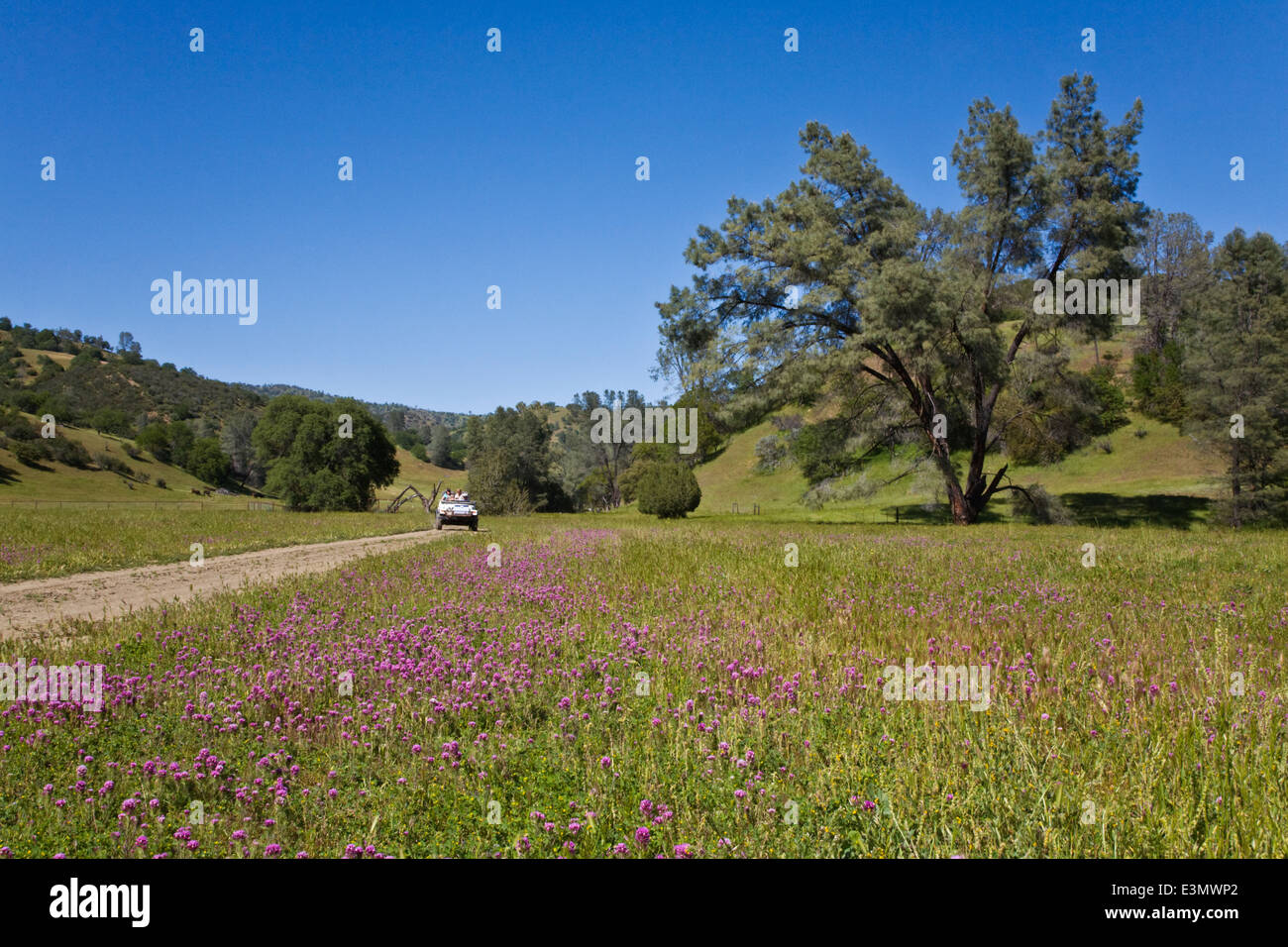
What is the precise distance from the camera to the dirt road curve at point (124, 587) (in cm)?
862

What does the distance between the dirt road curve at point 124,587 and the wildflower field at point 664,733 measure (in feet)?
6.22

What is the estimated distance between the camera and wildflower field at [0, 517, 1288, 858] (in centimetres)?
278

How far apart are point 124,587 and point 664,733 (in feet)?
37.3

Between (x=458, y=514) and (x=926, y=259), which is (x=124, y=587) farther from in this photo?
(x=926, y=259)

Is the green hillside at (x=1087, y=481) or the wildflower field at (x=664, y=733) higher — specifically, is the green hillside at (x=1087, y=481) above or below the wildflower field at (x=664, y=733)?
above

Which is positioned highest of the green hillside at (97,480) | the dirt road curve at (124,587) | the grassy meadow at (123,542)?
the green hillside at (97,480)

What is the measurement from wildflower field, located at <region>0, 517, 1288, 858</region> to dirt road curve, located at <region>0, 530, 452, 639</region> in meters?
1.90

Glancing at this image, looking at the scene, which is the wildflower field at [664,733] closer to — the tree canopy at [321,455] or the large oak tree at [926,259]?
the large oak tree at [926,259]

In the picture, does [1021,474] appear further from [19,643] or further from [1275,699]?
[19,643]

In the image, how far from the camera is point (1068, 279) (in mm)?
27953

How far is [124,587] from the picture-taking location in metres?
11.1

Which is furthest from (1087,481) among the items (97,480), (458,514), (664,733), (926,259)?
(97,480)

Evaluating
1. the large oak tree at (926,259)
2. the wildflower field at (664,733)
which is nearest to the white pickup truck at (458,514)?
the large oak tree at (926,259)

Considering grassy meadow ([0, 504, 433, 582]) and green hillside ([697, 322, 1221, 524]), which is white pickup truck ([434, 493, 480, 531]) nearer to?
grassy meadow ([0, 504, 433, 582])
